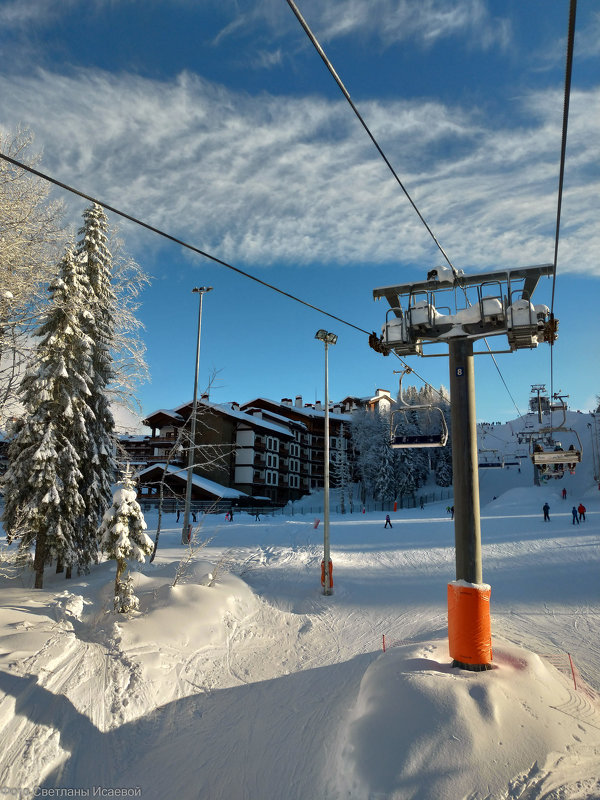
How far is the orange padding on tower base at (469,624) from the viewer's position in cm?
755

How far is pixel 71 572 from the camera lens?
1839 cm

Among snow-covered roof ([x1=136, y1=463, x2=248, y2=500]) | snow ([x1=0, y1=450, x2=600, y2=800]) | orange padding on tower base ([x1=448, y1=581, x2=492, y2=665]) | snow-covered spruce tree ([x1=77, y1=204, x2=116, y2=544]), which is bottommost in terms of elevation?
snow ([x1=0, y1=450, x2=600, y2=800])

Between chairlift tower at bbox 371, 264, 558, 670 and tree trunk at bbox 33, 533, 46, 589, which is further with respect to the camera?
tree trunk at bbox 33, 533, 46, 589

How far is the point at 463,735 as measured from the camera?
6043 mm

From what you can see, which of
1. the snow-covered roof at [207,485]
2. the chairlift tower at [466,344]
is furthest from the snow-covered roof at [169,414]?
the chairlift tower at [466,344]

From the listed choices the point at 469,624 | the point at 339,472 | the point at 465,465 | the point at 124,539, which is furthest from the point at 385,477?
the point at 469,624

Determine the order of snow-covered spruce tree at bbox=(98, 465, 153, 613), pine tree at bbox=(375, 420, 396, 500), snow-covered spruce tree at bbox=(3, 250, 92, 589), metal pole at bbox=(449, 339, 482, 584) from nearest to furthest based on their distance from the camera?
metal pole at bbox=(449, 339, 482, 584)
snow-covered spruce tree at bbox=(98, 465, 153, 613)
snow-covered spruce tree at bbox=(3, 250, 92, 589)
pine tree at bbox=(375, 420, 396, 500)

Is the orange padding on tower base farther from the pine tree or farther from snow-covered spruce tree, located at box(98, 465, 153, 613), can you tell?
the pine tree

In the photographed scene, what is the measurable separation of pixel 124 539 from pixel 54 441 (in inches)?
247

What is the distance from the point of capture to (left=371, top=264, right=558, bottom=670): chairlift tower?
7.79 metres

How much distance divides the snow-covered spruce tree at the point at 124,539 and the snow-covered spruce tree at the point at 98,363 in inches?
237

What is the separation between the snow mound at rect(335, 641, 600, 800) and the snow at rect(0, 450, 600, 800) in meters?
0.02

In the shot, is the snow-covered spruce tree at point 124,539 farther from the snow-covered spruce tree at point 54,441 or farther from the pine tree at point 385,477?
the pine tree at point 385,477

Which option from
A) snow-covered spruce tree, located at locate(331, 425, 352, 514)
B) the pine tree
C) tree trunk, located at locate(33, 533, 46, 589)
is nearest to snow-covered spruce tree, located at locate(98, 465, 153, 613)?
tree trunk, located at locate(33, 533, 46, 589)
